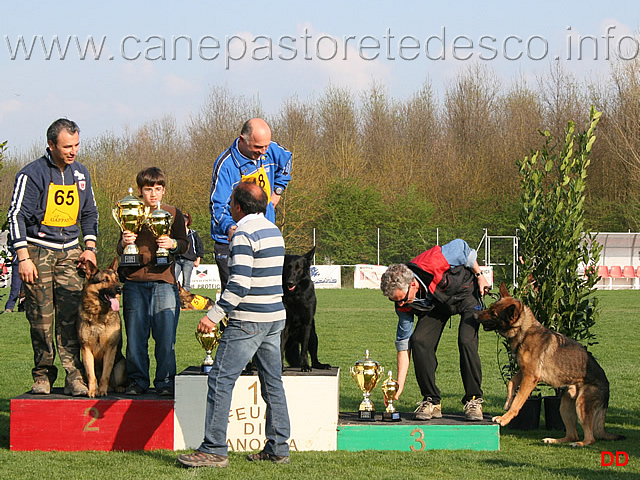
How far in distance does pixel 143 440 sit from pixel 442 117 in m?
44.3

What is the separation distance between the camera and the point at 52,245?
5.70 m

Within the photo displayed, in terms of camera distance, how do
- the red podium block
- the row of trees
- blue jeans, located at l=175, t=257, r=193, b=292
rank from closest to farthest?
the red podium block, blue jeans, located at l=175, t=257, r=193, b=292, the row of trees

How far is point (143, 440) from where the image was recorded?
5551mm

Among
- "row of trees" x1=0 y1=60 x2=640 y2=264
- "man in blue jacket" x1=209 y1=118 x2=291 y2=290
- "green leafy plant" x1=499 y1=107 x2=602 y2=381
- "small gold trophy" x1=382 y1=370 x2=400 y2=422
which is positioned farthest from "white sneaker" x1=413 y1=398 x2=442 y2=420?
"row of trees" x1=0 y1=60 x2=640 y2=264

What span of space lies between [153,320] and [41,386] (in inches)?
38.4

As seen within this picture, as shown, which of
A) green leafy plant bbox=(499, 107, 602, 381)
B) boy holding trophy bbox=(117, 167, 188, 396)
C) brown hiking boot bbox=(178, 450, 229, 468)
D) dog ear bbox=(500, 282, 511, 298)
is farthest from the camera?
green leafy plant bbox=(499, 107, 602, 381)

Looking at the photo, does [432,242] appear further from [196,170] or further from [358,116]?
[358,116]

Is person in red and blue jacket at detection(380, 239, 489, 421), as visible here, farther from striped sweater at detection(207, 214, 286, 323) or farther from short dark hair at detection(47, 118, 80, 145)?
short dark hair at detection(47, 118, 80, 145)

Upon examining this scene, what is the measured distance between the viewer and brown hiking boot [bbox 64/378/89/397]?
225 inches

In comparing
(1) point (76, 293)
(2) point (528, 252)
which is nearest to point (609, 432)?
(2) point (528, 252)

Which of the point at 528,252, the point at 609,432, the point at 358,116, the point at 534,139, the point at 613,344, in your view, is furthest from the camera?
the point at 358,116

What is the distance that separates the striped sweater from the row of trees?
2589 centimetres

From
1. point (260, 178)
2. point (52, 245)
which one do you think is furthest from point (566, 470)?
point (52, 245)

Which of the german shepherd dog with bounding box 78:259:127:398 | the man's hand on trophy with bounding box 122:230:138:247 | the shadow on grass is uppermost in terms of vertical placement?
the man's hand on trophy with bounding box 122:230:138:247
